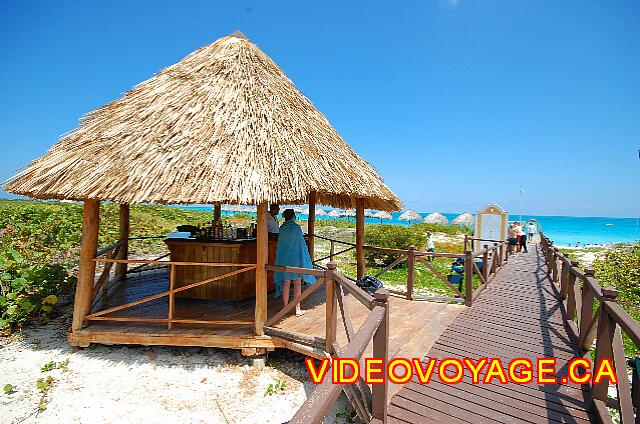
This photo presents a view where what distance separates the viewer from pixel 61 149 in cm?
554

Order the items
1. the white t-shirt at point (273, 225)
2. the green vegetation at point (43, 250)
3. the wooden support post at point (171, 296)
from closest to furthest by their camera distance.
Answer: the wooden support post at point (171, 296) < the green vegetation at point (43, 250) < the white t-shirt at point (273, 225)

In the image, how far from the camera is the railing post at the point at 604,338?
119 inches

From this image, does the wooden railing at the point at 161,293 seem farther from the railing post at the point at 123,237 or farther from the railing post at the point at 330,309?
the railing post at the point at 330,309

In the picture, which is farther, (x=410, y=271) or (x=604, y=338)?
(x=410, y=271)

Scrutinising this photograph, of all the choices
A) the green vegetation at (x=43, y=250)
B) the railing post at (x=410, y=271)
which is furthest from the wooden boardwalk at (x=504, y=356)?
the green vegetation at (x=43, y=250)

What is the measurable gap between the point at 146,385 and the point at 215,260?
7.30ft

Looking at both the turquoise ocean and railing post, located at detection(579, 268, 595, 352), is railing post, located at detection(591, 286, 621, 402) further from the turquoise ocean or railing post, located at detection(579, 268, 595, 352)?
the turquoise ocean

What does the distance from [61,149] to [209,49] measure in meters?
3.18

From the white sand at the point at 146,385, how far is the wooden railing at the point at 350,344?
26.0 inches

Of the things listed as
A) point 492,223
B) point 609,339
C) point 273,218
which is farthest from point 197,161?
point 492,223

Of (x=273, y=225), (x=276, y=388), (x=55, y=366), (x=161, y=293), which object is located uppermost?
(x=273, y=225)

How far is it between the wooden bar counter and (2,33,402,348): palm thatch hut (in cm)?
113

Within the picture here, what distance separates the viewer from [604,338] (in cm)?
311

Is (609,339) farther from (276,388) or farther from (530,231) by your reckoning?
(530,231)
